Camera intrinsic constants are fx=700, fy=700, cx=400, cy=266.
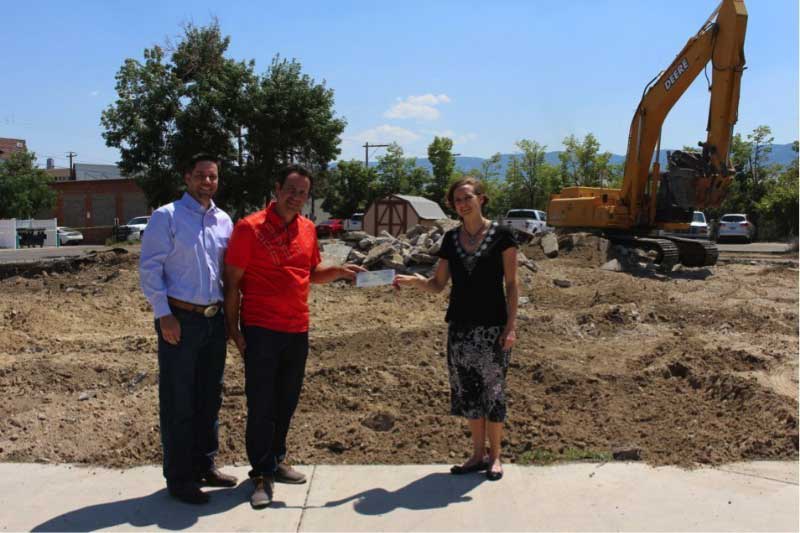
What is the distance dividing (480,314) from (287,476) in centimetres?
155

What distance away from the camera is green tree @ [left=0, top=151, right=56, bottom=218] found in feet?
145

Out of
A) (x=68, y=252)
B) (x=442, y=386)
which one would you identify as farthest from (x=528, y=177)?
(x=442, y=386)

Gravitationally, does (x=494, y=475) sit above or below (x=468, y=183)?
below

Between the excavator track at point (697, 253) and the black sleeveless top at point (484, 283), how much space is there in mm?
13252

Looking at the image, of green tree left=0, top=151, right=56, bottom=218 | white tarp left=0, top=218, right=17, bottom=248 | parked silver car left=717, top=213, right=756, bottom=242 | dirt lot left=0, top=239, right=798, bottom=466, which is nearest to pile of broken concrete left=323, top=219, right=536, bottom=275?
dirt lot left=0, top=239, right=798, bottom=466

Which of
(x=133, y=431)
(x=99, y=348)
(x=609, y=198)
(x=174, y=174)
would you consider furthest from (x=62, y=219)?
(x=133, y=431)

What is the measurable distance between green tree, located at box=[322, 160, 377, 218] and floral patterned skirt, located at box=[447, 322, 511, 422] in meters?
46.3

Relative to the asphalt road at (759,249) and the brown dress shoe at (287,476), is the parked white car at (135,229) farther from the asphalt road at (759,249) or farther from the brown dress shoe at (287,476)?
the brown dress shoe at (287,476)

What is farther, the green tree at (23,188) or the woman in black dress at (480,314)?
the green tree at (23,188)

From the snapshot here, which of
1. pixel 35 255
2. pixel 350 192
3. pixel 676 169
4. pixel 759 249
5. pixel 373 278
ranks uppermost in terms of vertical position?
pixel 350 192

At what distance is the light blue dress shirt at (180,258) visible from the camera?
12.8 feet

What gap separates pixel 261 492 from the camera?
13.2 ft

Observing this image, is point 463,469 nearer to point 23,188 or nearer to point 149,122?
point 149,122

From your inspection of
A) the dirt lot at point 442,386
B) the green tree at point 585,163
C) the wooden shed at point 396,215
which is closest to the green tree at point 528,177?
the green tree at point 585,163
